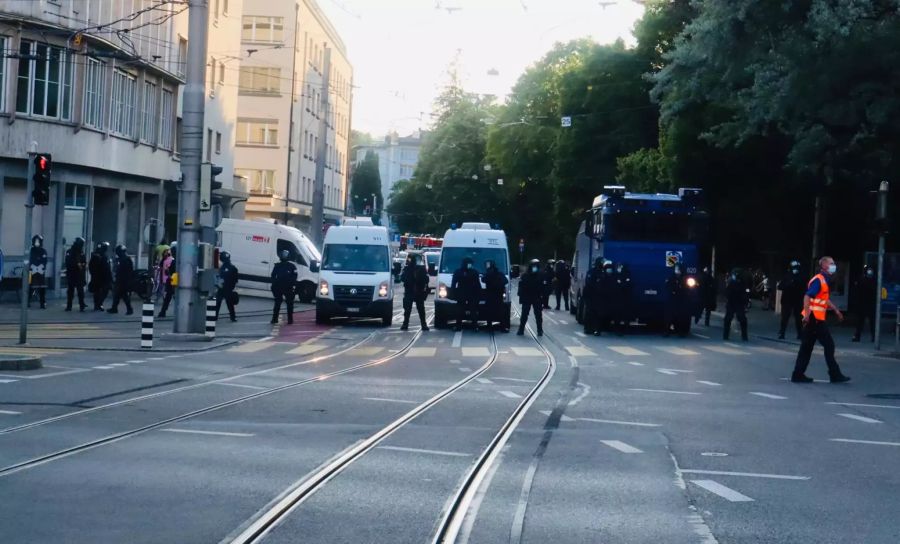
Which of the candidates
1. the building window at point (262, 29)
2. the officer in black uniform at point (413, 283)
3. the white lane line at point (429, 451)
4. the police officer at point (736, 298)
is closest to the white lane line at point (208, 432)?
the white lane line at point (429, 451)

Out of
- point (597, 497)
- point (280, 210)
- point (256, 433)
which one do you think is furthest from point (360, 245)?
point (280, 210)

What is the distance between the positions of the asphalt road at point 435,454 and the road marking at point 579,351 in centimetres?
370

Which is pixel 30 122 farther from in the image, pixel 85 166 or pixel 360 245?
pixel 360 245

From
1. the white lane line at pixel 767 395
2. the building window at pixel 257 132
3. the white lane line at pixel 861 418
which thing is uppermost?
the building window at pixel 257 132

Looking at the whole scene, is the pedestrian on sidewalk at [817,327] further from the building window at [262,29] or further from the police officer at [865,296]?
the building window at [262,29]

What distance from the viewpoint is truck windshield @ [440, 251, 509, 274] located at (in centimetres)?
3241

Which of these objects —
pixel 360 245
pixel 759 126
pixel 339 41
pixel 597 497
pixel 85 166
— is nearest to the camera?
pixel 597 497

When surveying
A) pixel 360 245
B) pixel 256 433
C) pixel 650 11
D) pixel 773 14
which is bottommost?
Result: pixel 256 433

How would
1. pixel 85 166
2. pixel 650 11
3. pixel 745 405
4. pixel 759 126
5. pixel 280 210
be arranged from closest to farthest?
pixel 745 405, pixel 759 126, pixel 85 166, pixel 650 11, pixel 280 210

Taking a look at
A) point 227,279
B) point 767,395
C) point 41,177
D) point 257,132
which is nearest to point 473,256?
point 227,279

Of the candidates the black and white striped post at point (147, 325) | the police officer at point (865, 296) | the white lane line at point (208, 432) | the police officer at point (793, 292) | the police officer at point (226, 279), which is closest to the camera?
the white lane line at point (208, 432)

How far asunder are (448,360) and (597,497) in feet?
42.8

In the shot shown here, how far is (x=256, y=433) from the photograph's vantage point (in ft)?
37.6

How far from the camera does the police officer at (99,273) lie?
3247 cm
